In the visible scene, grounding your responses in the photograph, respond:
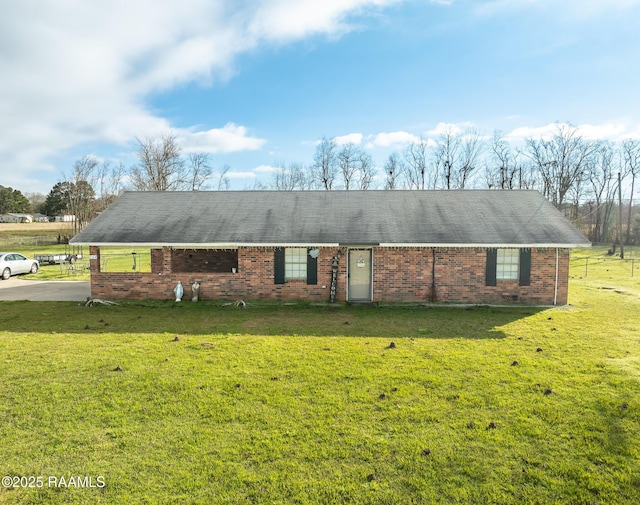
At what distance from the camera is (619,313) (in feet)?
38.2

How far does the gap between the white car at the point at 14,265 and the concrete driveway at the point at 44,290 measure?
25.9 inches

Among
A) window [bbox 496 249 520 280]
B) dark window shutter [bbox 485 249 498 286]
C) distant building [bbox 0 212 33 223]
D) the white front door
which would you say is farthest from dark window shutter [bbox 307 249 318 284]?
distant building [bbox 0 212 33 223]

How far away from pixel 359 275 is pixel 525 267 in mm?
5576

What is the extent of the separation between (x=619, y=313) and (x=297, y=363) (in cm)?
1052

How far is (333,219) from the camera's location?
14.4 m

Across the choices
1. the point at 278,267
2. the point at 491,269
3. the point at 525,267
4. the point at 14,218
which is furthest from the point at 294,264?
the point at 14,218

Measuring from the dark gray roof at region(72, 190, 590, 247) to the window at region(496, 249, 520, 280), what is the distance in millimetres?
498

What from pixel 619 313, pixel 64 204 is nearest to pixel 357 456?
pixel 619 313

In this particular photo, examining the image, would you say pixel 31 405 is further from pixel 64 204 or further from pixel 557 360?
pixel 64 204

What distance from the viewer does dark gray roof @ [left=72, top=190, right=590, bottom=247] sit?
13.0 m

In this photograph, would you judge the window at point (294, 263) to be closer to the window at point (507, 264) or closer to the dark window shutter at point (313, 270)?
the dark window shutter at point (313, 270)

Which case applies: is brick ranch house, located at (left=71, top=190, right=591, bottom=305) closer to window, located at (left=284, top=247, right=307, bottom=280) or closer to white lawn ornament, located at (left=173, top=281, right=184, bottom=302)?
window, located at (left=284, top=247, right=307, bottom=280)

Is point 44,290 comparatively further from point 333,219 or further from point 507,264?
point 507,264

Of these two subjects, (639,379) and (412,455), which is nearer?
(412,455)
